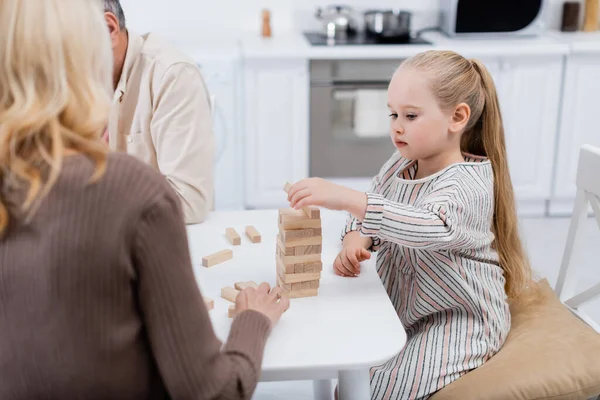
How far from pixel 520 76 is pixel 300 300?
2661 mm

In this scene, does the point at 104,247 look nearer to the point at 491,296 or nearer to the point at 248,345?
the point at 248,345

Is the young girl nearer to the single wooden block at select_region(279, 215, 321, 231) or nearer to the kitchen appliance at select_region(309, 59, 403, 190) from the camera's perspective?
the single wooden block at select_region(279, 215, 321, 231)

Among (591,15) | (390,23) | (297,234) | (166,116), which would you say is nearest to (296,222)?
(297,234)

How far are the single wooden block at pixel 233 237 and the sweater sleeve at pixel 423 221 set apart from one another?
32 centimetres

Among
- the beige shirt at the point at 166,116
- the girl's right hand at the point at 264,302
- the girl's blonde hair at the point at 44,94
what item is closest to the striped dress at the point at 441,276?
the girl's right hand at the point at 264,302

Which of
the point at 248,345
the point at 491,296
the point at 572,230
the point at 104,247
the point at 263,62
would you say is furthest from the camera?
the point at 263,62

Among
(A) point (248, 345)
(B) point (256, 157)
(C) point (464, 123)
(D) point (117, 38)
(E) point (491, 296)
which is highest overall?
(D) point (117, 38)

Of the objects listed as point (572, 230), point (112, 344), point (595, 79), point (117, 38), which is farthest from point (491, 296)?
point (595, 79)

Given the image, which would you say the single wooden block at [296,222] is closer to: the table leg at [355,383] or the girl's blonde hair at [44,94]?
the table leg at [355,383]

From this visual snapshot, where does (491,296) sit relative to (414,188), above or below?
below

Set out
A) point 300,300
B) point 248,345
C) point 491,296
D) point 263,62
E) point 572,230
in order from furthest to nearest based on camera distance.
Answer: point 263,62 → point 572,230 → point 491,296 → point 300,300 → point 248,345

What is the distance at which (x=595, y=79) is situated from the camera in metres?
3.77

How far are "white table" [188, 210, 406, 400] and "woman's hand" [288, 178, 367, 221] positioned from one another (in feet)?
0.53

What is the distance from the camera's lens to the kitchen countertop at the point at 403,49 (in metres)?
3.62
